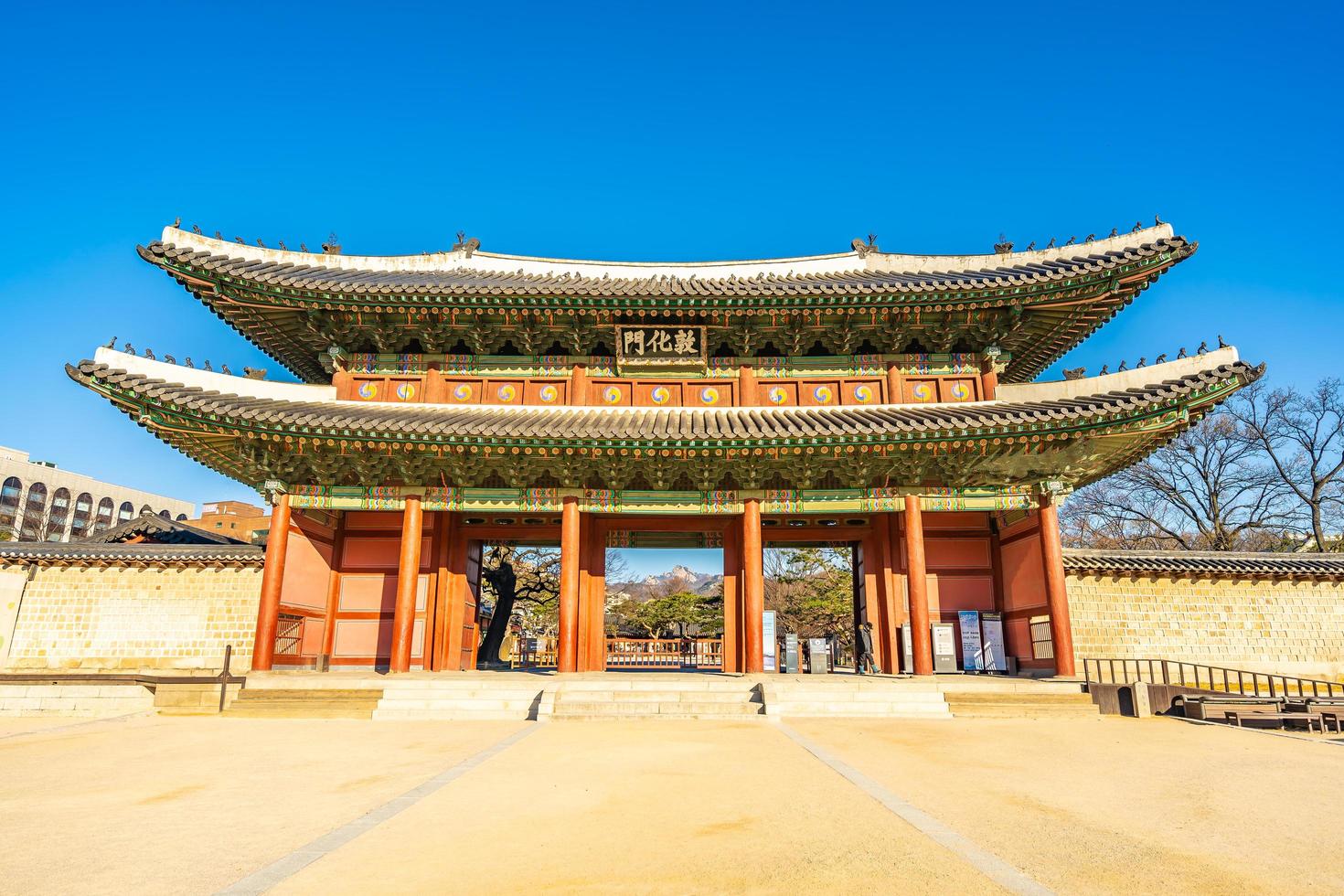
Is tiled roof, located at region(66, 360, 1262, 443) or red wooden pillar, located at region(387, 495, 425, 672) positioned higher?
tiled roof, located at region(66, 360, 1262, 443)

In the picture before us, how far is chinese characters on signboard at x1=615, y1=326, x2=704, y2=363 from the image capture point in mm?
17156

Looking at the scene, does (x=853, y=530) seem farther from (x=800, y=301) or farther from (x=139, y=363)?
(x=139, y=363)

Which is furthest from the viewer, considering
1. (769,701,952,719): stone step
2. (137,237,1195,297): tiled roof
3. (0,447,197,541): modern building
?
(0,447,197,541): modern building

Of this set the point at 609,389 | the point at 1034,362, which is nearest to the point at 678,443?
the point at 609,389

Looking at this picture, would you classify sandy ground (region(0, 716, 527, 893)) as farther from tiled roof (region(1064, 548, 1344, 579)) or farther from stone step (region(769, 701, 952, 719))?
tiled roof (region(1064, 548, 1344, 579))

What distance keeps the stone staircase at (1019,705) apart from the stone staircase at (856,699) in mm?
402

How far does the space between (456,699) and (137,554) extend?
9626mm

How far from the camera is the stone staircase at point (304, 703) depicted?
12727mm

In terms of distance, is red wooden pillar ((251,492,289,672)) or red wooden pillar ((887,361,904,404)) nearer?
red wooden pillar ((251,492,289,672))

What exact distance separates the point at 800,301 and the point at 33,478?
9795 centimetres

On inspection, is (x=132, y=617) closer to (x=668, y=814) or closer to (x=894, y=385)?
(x=668, y=814)

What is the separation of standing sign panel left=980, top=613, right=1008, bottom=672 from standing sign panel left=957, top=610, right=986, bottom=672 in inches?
6.6

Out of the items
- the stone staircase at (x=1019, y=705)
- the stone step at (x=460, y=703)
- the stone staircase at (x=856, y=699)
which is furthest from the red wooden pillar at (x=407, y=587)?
the stone staircase at (x=1019, y=705)

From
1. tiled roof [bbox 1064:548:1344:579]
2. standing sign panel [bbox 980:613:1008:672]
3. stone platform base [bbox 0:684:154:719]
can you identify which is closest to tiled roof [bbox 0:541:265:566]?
stone platform base [bbox 0:684:154:719]
